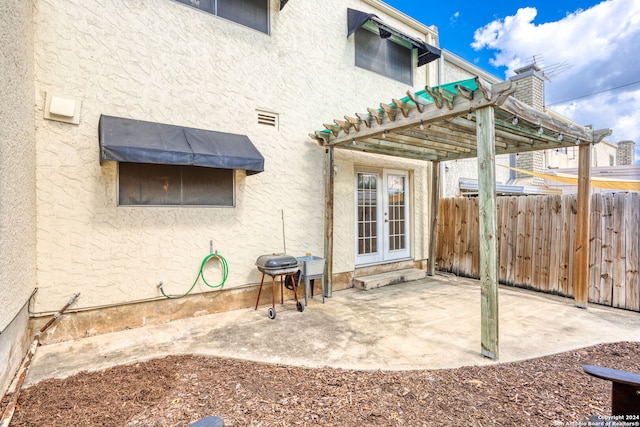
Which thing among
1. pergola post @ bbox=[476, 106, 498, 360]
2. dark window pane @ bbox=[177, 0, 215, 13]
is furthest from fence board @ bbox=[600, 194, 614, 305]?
dark window pane @ bbox=[177, 0, 215, 13]

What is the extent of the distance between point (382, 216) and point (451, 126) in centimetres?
307

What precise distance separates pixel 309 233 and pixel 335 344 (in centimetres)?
254

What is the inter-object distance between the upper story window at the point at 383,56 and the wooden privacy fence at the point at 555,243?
11.8ft

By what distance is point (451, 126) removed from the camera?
4629 mm

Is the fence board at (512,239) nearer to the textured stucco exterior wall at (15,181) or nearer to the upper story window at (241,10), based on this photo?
the upper story window at (241,10)

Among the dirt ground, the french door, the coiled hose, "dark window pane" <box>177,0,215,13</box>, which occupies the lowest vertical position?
the dirt ground

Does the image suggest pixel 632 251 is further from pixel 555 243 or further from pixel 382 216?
pixel 382 216

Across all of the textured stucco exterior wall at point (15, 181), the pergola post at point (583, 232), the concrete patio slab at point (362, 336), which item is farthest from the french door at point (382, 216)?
the textured stucco exterior wall at point (15, 181)

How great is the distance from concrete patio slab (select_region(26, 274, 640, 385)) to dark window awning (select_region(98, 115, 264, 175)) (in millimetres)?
2343

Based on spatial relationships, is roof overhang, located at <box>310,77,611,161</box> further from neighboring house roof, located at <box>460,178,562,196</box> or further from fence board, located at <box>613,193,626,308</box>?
neighboring house roof, located at <box>460,178,562,196</box>

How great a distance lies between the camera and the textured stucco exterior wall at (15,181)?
262 centimetres

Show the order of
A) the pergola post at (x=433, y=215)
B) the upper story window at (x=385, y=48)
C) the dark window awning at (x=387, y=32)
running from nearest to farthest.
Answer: the dark window awning at (x=387, y=32) → the upper story window at (x=385, y=48) → the pergola post at (x=433, y=215)

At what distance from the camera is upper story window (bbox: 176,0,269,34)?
16.1 ft

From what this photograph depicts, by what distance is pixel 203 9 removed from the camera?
4.87 metres
